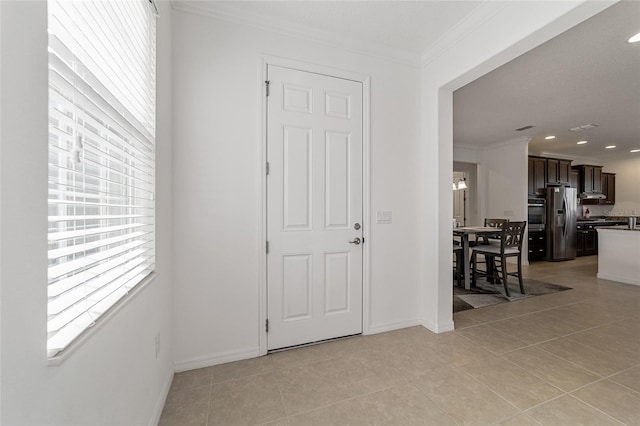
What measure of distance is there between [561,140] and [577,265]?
2.68 metres

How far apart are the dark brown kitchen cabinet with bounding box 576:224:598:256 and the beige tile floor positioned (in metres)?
5.09

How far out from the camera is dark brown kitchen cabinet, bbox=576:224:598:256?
21.8 ft

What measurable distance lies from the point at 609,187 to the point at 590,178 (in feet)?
3.59

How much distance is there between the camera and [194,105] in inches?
78.2

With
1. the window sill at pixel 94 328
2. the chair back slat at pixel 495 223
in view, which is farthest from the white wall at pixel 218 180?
the chair back slat at pixel 495 223

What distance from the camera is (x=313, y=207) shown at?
2.34 m

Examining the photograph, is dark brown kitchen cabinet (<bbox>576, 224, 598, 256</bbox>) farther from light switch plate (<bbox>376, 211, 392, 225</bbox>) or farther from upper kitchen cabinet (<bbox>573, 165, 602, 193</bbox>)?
light switch plate (<bbox>376, 211, 392, 225</bbox>)

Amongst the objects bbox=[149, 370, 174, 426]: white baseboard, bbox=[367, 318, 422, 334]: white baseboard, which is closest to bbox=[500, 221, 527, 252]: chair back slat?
bbox=[367, 318, 422, 334]: white baseboard

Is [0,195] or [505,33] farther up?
[505,33]

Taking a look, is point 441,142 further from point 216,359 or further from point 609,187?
point 609,187

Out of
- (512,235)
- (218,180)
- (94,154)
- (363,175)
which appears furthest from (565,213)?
(94,154)

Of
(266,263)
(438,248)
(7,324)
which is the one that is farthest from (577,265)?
(7,324)

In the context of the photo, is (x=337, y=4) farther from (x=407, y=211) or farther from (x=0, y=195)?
(x=0, y=195)

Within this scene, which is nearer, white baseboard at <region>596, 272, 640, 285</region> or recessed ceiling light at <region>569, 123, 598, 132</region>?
white baseboard at <region>596, 272, 640, 285</region>
